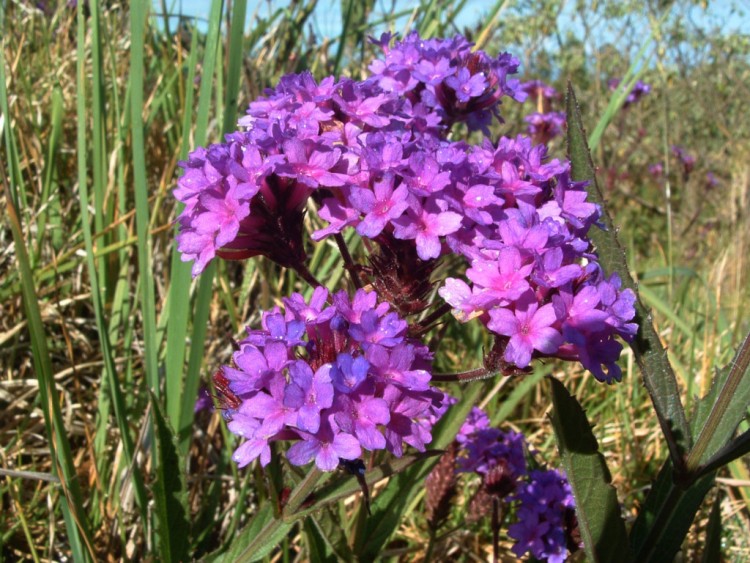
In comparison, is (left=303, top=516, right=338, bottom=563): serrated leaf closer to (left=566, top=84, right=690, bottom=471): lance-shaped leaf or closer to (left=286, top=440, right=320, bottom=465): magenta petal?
(left=286, top=440, right=320, bottom=465): magenta petal

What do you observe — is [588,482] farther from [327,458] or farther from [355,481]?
[327,458]

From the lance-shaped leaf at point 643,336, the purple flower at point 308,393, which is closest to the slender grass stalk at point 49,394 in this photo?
the purple flower at point 308,393

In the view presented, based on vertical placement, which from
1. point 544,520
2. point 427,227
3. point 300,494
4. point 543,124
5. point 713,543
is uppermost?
point 543,124

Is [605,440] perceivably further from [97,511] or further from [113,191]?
[113,191]

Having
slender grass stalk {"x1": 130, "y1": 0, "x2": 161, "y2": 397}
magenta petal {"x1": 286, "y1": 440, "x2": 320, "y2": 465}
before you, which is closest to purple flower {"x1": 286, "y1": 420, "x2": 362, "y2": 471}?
magenta petal {"x1": 286, "y1": 440, "x2": 320, "y2": 465}

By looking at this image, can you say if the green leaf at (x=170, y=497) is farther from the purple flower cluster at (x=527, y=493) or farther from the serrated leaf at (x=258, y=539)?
the purple flower cluster at (x=527, y=493)

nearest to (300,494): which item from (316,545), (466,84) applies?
(316,545)
